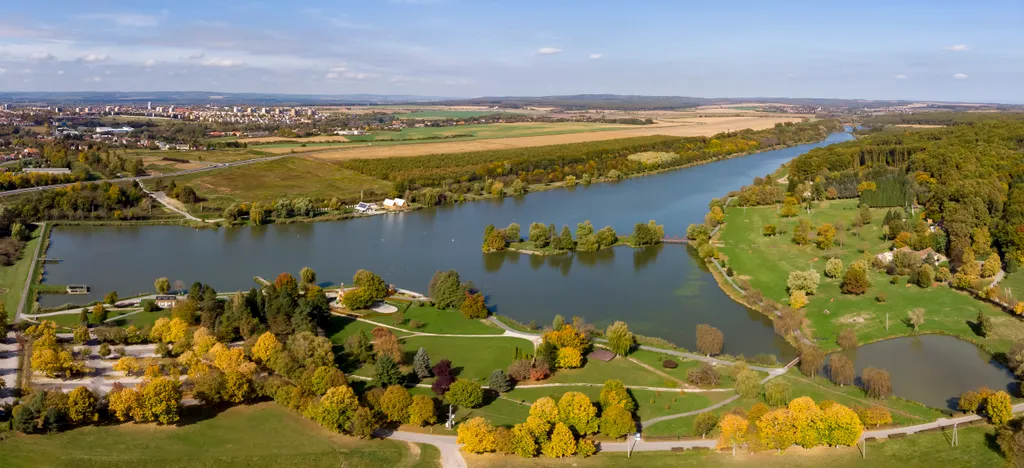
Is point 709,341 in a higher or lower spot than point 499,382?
higher

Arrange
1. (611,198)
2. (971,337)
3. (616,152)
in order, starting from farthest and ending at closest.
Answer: (616,152), (611,198), (971,337)

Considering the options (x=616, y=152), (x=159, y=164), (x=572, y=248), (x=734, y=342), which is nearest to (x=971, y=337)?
(x=734, y=342)

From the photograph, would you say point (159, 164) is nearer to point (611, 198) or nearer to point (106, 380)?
point (611, 198)

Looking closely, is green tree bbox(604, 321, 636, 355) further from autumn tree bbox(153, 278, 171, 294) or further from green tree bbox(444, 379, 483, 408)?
autumn tree bbox(153, 278, 171, 294)

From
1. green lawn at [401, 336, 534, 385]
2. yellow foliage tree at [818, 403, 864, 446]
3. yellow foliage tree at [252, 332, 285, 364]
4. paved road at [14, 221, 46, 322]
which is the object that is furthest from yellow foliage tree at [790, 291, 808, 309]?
paved road at [14, 221, 46, 322]

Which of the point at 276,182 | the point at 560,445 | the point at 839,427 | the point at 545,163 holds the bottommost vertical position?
the point at 560,445

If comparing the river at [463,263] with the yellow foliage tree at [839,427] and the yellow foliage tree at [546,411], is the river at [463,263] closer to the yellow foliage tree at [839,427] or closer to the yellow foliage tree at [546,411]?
the yellow foliage tree at [839,427]

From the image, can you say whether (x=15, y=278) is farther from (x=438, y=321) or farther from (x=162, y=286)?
(x=438, y=321)

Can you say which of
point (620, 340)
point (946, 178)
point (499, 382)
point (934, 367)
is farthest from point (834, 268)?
point (946, 178)
